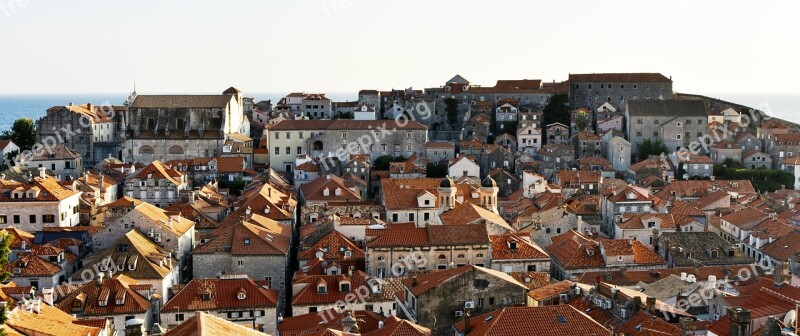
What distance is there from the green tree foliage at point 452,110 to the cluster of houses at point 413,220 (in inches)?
6.7

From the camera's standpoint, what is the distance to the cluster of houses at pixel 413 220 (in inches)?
1371

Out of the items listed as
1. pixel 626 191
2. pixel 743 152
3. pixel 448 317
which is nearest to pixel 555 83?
pixel 743 152

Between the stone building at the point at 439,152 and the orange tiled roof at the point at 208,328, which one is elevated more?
the stone building at the point at 439,152

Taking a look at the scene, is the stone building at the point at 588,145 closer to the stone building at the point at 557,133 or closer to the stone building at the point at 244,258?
the stone building at the point at 557,133

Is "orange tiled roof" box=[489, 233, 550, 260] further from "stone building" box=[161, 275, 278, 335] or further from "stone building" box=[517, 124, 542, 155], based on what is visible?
"stone building" box=[517, 124, 542, 155]

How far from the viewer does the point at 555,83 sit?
371 feet

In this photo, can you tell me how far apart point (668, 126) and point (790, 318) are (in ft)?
212

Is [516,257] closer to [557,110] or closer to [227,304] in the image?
[227,304]

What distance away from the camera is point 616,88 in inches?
4013

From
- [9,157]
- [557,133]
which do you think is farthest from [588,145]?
[9,157]

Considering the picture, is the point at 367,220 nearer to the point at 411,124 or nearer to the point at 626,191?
the point at 626,191

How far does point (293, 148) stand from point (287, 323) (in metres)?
51.0

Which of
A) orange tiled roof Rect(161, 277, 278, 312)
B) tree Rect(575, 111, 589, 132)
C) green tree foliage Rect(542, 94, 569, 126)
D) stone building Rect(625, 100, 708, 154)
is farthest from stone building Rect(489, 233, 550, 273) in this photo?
green tree foliage Rect(542, 94, 569, 126)

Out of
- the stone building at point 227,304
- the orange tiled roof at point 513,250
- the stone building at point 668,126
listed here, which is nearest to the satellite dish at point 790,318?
the orange tiled roof at point 513,250
